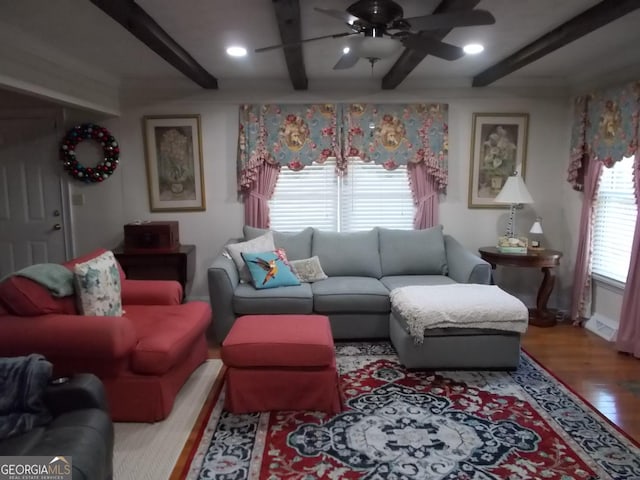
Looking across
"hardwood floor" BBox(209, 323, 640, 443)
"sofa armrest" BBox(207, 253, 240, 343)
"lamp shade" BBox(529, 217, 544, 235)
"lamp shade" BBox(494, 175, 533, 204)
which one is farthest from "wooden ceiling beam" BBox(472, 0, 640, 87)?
"sofa armrest" BBox(207, 253, 240, 343)

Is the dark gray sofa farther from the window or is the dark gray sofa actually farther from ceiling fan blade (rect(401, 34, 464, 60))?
the window

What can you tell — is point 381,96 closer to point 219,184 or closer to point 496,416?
point 219,184

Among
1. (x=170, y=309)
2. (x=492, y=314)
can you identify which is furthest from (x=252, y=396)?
(x=492, y=314)

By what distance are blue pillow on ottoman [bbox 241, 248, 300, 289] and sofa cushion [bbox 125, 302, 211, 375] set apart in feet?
1.95

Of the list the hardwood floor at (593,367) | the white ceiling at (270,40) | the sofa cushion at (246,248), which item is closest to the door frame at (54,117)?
the white ceiling at (270,40)

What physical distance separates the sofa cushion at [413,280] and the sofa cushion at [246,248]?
1115 millimetres

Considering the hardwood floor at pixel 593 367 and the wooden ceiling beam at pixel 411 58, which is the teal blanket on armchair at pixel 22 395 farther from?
the wooden ceiling beam at pixel 411 58

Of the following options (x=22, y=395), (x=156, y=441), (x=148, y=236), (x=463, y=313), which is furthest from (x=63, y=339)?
(x=463, y=313)

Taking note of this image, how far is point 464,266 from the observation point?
388cm

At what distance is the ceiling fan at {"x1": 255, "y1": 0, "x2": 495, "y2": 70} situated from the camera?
2.06m

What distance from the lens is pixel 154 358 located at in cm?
244

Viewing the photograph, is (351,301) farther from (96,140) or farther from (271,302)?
(96,140)

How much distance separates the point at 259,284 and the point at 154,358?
136 cm

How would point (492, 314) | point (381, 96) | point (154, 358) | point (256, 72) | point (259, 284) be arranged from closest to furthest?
point (154, 358) < point (492, 314) < point (259, 284) < point (256, 72) < point (381, 96)
